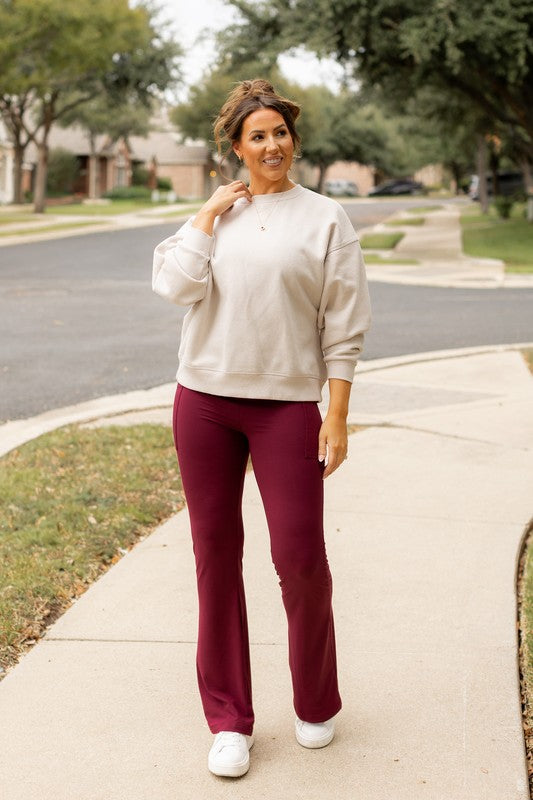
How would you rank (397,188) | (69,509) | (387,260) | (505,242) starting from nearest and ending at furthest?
(69,509)
(387,260)
(505,242)
(397,188)

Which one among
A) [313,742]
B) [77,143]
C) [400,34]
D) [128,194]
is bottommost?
[128,194]

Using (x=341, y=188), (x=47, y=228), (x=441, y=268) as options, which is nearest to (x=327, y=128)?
(x=341, y=188)

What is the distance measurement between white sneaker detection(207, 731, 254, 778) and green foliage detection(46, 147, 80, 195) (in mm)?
65563

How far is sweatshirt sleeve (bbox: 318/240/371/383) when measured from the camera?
3.03 m

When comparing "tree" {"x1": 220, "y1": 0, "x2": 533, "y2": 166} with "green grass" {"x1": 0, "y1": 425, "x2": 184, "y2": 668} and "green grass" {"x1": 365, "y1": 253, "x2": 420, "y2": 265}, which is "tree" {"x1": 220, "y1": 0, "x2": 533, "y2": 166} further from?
"green grass" {"x1": 0, "y1": 425, "x2": 184, "y2": 668}

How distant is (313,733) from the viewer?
128 inches

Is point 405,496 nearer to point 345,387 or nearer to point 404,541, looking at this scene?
point 404,541

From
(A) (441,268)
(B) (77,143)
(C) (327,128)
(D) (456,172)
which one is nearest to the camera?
(A) (441,268)

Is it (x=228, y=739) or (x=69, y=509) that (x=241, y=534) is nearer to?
(x=228, y=739)

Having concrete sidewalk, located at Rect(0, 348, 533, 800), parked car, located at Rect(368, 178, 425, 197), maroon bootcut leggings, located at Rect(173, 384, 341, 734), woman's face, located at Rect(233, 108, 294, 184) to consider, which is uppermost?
woman's face, located at Rect(233, 108, 294, 184)

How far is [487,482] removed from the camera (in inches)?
240

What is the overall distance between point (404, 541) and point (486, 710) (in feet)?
5.51

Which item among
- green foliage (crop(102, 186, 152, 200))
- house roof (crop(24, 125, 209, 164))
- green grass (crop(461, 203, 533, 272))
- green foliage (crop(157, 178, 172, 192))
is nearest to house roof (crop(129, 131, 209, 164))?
house roof (crop(24, 125, 209, 164))

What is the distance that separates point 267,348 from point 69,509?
9.09 feet
